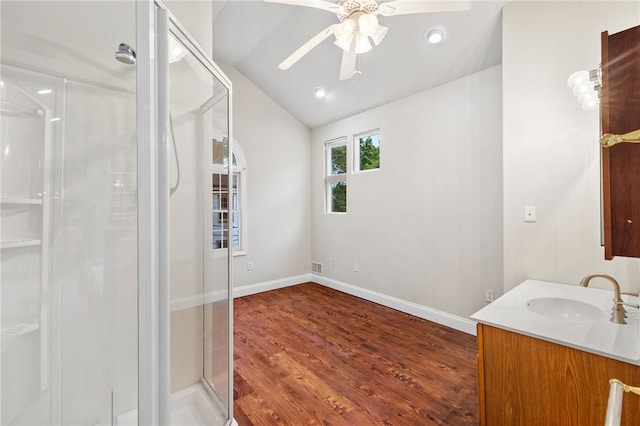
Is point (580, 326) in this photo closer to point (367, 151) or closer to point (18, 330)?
point (18, 330)

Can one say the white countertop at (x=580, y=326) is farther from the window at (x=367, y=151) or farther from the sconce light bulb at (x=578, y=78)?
the window at (x=367, y=151)

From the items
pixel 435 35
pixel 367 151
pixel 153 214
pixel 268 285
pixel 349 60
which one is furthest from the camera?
pixel 268 285

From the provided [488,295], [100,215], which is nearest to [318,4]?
[100,215]

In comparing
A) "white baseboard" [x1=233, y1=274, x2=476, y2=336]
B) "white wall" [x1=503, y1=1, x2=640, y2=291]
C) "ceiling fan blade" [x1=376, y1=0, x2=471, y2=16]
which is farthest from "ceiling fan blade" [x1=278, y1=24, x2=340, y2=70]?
"white baseboard" [x1=233, y1=274, x2=476, y2=336]

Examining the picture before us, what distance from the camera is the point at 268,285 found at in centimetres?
414

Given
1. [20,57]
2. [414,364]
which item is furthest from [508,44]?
[20,57]

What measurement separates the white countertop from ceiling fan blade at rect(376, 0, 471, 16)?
159 cm

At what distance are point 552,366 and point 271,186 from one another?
365cm

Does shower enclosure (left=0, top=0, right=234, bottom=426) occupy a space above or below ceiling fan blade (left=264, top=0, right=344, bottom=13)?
below

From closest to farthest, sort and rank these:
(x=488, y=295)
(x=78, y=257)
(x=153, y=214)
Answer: (x=153, y=214), (x=78, y=257), (x=488, y=295)

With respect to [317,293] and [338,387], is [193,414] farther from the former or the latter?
[317,293]

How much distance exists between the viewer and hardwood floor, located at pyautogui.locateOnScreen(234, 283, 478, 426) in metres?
1.67

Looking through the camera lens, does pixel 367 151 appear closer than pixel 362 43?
No

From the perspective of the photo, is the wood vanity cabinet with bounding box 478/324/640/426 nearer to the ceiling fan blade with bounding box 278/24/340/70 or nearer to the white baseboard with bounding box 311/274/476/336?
the white baseboard with bounding box 311/274/476/336
